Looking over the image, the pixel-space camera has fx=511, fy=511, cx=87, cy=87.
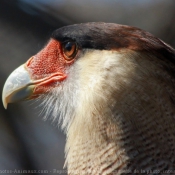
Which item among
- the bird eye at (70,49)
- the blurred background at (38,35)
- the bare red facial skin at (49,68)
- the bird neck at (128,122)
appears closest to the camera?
the bird neck at (128,122)

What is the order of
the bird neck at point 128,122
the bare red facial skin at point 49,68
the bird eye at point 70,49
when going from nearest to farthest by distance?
the bird neck at point 128,122, the bird eye at point 70,49, the bare red facial skin at point 49,68

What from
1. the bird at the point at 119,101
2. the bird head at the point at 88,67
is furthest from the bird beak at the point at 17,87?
the bird at the point at 119,101

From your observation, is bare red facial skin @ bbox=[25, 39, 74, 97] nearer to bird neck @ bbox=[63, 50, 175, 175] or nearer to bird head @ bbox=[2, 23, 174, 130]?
bird head @ bbox=[2, 23, 174, 130]

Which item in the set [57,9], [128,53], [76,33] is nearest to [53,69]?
[76,33]

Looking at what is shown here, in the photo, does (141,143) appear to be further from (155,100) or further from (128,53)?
(128,53)

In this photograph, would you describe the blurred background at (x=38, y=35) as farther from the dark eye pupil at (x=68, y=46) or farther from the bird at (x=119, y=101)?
the bird at (x=119, y=101)

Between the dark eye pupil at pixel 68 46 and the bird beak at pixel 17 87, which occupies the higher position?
the dark eye pupil at pixel 68 46

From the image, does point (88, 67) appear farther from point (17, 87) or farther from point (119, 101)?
point (17, 87)
